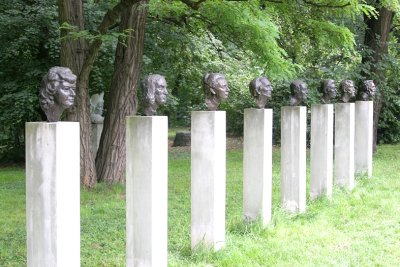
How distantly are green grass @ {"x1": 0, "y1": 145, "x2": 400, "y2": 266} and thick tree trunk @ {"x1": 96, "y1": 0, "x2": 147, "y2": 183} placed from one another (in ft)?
1.57

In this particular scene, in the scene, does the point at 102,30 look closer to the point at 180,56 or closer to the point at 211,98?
the point at 211,98


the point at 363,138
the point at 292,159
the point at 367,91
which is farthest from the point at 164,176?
the point at 367,91

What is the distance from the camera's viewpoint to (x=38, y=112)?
45.2 ft

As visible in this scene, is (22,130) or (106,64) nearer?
(106,64)

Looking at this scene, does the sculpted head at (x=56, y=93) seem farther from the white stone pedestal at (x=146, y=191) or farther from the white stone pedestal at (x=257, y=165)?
the white stone pedestal at (x=257, y=165)

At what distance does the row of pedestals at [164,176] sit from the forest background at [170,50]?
201 centimetres

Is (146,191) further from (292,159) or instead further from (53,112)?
(292,159)

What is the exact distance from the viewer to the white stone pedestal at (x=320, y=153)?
8.70 m

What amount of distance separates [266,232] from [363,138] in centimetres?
547

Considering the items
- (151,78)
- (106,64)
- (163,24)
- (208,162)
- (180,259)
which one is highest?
(163,24)

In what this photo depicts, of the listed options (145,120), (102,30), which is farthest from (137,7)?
(145,120)

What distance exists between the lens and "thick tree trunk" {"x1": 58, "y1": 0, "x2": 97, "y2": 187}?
9656 millimetres

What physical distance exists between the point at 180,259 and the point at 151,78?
6.02ft

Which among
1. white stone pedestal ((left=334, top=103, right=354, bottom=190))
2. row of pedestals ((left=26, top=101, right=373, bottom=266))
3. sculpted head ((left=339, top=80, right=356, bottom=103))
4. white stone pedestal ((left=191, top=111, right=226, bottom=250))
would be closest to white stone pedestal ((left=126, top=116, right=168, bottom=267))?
row of pedestals ((left=26, top=101, right=373, bottom=266))
